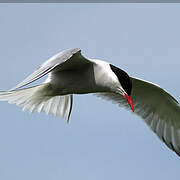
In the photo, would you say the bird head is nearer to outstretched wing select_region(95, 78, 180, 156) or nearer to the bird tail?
the bird tail

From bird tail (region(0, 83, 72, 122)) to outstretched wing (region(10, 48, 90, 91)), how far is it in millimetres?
602

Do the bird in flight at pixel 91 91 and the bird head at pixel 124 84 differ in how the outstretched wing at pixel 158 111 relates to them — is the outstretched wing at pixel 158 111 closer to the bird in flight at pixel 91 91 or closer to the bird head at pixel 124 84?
the bird in flight at pixel 91 91

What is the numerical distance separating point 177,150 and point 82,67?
2.64 meters

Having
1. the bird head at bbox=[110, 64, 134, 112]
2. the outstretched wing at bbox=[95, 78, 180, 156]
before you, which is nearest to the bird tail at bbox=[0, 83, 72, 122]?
the outstretched wing at bbox=[95, 78, 180, 156]

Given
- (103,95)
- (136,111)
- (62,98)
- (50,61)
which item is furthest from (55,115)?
(50,61)

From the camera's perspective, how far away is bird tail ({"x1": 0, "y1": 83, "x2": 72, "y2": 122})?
7725 millimetres

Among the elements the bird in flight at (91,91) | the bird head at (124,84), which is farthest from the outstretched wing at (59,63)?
the bird head at (124,84)

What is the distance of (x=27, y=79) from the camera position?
607 cm

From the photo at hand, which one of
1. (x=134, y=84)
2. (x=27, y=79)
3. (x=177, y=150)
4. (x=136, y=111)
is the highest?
(x=27, y=79)

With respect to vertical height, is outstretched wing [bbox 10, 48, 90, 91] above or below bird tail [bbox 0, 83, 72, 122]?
above

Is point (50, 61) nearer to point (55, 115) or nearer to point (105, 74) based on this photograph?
point (105, 74)

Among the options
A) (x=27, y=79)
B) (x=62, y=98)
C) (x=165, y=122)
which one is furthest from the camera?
(x=165, y=122)

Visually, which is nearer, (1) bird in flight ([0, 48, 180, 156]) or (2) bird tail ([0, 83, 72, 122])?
(1) bird in flight ([0, 48, 180, 156])

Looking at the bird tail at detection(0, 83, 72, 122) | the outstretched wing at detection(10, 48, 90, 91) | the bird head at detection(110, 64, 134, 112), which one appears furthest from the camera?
the bird tail at detection(0, 83, 72, 122)
